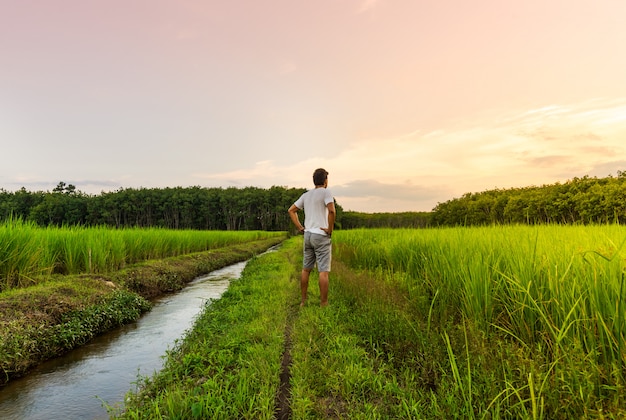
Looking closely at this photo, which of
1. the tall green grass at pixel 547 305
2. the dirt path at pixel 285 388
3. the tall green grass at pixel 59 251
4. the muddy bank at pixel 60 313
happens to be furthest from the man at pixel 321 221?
the tall green grass at pixel 59 251

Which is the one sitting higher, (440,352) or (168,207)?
(168,207)

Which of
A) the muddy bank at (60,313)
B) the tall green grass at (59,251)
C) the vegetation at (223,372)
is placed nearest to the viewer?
the vegetation at (223,372)

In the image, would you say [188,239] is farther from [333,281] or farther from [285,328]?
[285,328]

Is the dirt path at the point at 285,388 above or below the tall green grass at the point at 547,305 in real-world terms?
below

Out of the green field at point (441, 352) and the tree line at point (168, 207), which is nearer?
the green field at point (441, 352)

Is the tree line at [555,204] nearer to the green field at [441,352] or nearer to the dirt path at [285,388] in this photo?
the green field at [441,352]

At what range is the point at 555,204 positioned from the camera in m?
38.1

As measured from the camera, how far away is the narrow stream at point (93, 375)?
3682mm

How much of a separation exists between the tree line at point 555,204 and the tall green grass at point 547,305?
2029cm

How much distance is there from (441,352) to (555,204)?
141 feet

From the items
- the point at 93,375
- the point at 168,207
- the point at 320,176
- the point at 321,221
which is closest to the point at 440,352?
the point at 321,221

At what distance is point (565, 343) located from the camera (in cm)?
308

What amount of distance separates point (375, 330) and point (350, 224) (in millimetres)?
98383

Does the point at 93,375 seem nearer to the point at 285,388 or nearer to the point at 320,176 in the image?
the point at 285,388
